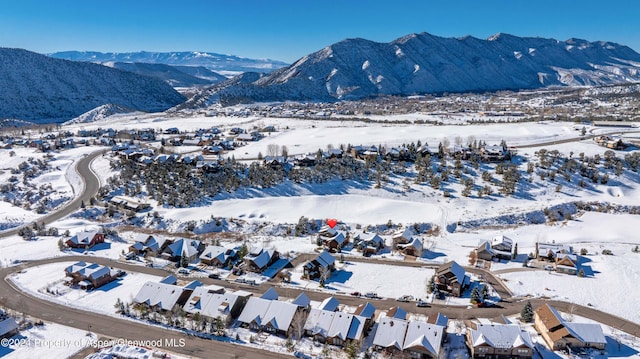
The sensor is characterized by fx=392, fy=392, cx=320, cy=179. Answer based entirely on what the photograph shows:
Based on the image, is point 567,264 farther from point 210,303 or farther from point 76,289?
point 76,289

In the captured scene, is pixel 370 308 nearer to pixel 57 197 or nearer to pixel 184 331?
pixel 184 331

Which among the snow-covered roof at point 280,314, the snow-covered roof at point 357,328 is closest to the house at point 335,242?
the snow-covered roof at point 280,314

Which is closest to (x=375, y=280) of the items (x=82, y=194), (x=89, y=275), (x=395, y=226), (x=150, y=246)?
(x=395, y=226)

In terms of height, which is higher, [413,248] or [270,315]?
[413,248]

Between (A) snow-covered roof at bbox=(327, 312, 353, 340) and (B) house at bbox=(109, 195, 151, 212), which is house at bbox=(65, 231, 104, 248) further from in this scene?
(A) snow-covered roof at bbox=(327, 312, 353, 340)

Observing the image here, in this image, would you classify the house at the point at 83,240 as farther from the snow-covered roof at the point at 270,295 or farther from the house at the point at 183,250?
the snow-covered roof at the point at 270,295
